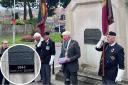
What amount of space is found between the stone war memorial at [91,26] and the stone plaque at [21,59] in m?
3.54

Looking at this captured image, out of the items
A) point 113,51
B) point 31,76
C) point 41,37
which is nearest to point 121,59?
point 113,51

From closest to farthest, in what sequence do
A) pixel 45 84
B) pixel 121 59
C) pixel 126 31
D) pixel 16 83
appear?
pixel 16 83
pixel 121 59
pixel 126 31
pixel 45 84

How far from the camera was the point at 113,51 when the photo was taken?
852 centimetres

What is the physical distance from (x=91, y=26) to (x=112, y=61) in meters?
3.51

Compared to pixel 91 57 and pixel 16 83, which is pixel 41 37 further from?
pixel 16 83

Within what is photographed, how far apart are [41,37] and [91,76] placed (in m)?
1.79

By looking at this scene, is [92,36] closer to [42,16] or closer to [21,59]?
[42,16]

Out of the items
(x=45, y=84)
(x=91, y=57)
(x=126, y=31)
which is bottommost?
(x=45, y=84)

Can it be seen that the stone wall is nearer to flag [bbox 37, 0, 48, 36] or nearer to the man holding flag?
flag [bbox 37, 0, 48, 36]

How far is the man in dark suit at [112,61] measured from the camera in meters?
8.45

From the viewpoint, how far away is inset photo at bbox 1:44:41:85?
7.71m

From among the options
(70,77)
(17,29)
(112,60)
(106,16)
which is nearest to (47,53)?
(70,77)

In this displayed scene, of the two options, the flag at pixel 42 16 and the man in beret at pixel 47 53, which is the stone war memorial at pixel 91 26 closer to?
the flag at pixel 42 16

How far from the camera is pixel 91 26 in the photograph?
470 inches
